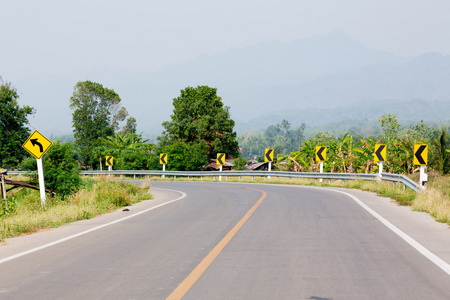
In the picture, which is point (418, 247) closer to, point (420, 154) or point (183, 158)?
point (420, 154)

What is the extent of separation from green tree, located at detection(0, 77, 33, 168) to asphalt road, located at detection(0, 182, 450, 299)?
56.8 metres

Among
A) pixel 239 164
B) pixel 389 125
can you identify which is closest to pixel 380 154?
pixel 239 164

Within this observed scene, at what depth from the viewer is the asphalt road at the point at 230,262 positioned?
17.5 ft

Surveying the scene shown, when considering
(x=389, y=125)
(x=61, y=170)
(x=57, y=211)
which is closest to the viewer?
(x=57, y=211)

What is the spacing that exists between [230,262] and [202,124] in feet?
182

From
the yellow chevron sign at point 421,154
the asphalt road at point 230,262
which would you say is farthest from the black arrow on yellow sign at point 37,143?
the yellow chevron sign at point 421,154

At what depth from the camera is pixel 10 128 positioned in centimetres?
6391

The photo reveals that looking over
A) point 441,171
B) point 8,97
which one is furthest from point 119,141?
point 441,171

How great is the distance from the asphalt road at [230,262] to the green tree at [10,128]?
56.8 meters

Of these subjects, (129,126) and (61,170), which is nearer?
(61,170)

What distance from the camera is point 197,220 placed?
1197 centimetres

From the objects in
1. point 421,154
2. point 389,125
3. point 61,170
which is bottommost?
point 61,170

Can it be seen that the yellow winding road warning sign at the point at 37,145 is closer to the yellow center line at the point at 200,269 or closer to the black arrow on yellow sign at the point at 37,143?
the black arrow on yellow sign at the point at 37,143

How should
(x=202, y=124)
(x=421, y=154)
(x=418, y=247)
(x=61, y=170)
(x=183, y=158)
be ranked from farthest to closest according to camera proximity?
(x=202, y=124) < (x=183, y=158) < (x=61, y=170) < (x=421, y=154) < (x=418, y=247)
